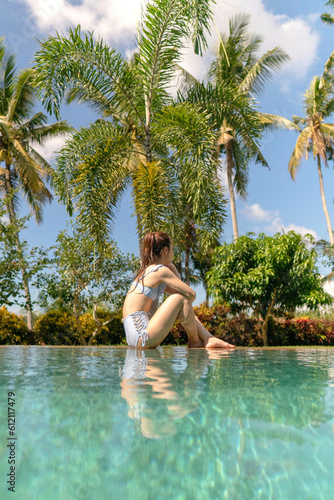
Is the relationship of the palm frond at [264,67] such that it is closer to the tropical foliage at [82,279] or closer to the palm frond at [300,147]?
the palm frond at [300,147]

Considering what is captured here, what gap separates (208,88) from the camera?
10.8 metres

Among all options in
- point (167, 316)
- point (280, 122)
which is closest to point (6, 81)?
point (280, 122)

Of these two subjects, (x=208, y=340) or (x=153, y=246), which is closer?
(x=153, y=246)

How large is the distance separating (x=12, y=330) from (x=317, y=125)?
19.8 m

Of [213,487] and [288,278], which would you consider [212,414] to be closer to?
[213,487]

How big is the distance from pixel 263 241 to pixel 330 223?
35.9ft

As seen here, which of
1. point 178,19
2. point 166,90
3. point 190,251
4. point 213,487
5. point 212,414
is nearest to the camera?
point 213,487

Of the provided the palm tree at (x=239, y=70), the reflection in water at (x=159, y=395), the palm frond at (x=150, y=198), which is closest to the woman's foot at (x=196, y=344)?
the reflection in water at (x=159, y=395)

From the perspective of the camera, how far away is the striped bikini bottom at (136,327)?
4.44 m

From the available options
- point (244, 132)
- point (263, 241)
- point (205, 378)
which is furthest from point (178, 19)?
point (205, 378)

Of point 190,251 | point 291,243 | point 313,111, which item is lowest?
point 291,243

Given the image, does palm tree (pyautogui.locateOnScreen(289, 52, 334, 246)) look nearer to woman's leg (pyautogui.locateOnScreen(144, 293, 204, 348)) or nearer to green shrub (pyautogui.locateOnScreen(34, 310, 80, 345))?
green shrub (pyautogui.locateOnScreen(34, 310, 80, 345))

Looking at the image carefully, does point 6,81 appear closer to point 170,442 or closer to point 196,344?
point 196,344

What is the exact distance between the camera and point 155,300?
4.89m
